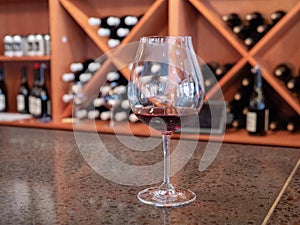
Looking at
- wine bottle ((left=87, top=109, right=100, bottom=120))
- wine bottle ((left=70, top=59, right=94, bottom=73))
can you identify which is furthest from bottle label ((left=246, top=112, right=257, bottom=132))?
wine bottle ((left=70, top=59, right=94, bottom=73))

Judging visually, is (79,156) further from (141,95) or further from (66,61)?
(66,61)

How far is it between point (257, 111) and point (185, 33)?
355mm

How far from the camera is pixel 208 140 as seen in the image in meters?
1.31

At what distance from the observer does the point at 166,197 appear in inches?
27.5

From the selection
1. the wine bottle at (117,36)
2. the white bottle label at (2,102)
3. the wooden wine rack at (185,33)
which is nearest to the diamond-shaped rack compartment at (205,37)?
the wooden wine rack at (185,33)

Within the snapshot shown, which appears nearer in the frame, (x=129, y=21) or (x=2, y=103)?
(x=129, y=21)

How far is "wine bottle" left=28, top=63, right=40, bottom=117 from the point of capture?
1.76 metres

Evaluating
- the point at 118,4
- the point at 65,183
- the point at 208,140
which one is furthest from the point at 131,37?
the point at 65,183

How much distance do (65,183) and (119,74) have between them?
34.9 inches

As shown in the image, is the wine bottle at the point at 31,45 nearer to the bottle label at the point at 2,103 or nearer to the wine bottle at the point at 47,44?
the wine bottle at the point at 47,44

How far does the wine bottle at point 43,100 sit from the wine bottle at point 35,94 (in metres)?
0.01

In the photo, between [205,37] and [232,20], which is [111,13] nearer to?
[205,37]

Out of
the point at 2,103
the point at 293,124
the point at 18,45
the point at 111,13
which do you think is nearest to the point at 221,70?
the point at 293,124

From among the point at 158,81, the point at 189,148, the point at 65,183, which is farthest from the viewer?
the point at 189,148
